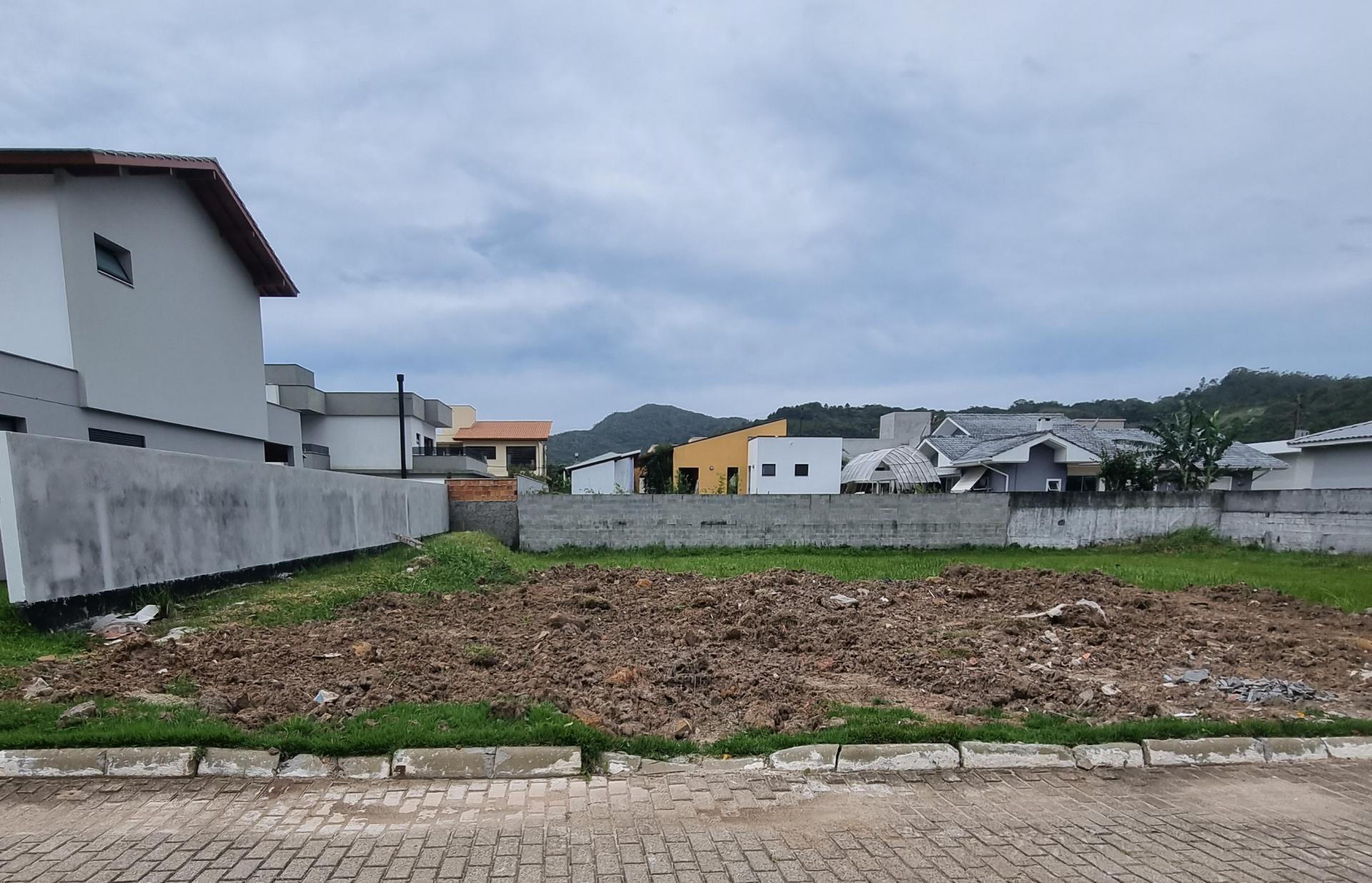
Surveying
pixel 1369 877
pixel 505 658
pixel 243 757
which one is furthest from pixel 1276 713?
pixel 243 757

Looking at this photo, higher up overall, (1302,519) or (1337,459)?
(1337,459)

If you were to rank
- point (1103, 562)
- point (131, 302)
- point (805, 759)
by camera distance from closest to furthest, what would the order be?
point (805, 759), point (131, 302), point (1103, 562)

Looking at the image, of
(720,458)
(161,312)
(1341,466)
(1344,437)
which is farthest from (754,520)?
(1341,466)

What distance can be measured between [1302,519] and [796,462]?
682 inches

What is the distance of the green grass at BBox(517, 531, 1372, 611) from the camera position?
396 inches

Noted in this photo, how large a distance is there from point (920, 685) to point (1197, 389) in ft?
205

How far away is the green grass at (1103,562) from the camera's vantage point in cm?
1007

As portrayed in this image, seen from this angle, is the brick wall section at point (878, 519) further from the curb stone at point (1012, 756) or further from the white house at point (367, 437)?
the white house at point (367, 437)

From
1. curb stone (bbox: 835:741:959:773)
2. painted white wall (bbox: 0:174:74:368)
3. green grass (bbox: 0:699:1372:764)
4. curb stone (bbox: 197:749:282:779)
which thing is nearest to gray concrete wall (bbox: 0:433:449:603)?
green grass (bbox: 0:699:1372:764)

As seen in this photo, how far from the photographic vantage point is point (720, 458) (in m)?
31.5

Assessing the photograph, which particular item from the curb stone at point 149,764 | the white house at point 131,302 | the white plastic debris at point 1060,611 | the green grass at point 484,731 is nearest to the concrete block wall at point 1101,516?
the white plastic debris at point 1060,611

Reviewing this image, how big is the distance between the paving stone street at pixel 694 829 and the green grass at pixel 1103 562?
729cm

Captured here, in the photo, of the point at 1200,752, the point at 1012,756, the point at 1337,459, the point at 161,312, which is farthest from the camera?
the point at 1337,459

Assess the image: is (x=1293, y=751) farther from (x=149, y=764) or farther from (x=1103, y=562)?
(x=1103, y=562)
